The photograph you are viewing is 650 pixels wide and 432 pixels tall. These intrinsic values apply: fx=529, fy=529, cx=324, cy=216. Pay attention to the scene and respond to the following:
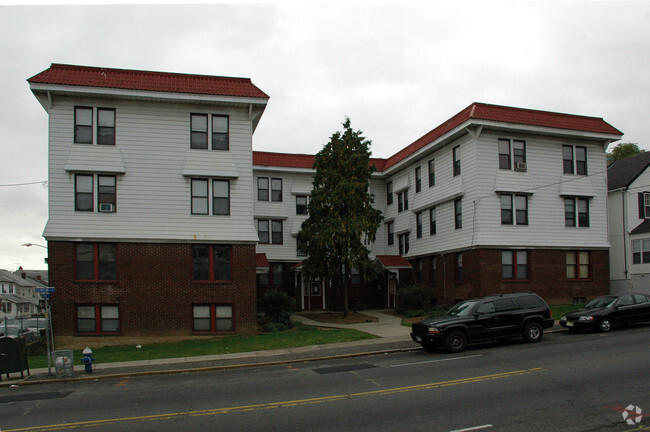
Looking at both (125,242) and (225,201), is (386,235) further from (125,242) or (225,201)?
(125,242)

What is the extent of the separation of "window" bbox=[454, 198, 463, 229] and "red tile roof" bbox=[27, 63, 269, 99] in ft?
39.3

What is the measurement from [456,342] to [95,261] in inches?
603

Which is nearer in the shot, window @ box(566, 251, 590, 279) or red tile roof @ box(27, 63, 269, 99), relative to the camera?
red tile roof @ box(27, 63, 269, 99)

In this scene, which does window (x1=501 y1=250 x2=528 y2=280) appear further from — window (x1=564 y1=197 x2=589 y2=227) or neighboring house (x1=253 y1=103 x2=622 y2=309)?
window (x1=564 y1=197 x2=589 y2=227)

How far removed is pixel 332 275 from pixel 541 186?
1205 centimetres

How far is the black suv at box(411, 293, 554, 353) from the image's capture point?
55.8ft

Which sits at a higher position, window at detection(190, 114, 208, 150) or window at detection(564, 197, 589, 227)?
window at detection(190, 114, 208, 150)

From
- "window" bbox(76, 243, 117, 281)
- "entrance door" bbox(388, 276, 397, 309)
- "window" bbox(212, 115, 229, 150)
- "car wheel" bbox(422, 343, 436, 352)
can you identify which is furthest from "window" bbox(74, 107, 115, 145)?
"entrance door" bbox(388, 276, 397, 309)

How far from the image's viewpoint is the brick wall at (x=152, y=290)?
22203 mm

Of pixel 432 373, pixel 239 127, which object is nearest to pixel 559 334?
pixel 432 373

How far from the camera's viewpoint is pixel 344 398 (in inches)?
436

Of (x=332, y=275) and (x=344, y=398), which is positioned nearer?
(x=344, y=398)

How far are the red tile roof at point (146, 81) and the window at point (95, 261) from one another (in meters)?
6.87

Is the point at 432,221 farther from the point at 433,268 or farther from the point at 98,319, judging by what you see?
the point at 98,319
